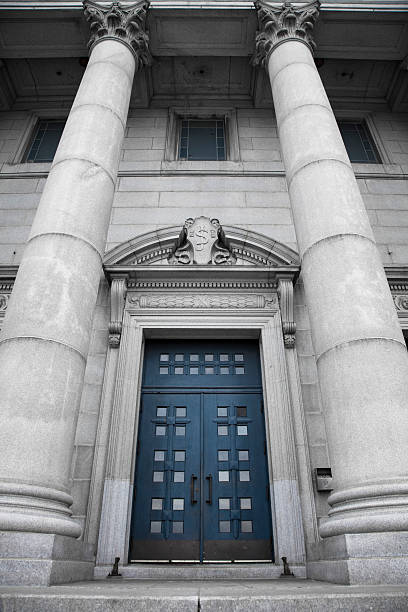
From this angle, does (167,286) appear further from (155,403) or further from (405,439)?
(405,439)

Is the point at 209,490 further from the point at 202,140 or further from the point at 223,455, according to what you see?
the point at 202,140

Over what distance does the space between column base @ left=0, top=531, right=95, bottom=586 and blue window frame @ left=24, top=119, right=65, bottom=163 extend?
9251 millimetres

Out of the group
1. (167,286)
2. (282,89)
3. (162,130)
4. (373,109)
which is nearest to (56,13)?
(162,130)

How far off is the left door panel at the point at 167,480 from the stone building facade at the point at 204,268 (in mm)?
66

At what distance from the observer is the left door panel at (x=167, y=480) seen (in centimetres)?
620

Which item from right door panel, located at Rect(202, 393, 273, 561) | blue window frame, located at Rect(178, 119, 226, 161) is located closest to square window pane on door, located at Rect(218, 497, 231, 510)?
right door panel, located at Rect(202, 393, 273, 561)

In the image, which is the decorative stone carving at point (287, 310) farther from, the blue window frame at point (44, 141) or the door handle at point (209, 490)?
the blue window frame at point (44, 141)

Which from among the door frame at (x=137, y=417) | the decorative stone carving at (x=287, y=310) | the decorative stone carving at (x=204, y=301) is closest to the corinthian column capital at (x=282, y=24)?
the decorative stone carving at (x=287, y=310)

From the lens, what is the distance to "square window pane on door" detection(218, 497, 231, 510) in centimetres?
646

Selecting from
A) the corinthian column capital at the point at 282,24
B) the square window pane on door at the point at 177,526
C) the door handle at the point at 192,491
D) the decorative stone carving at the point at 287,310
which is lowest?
the square window pane on door at the point at 177,526

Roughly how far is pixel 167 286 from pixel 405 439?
508cm

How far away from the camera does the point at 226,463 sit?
6.78m

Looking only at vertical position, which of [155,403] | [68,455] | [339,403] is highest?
[155,403]

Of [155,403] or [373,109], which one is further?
[373,109]
